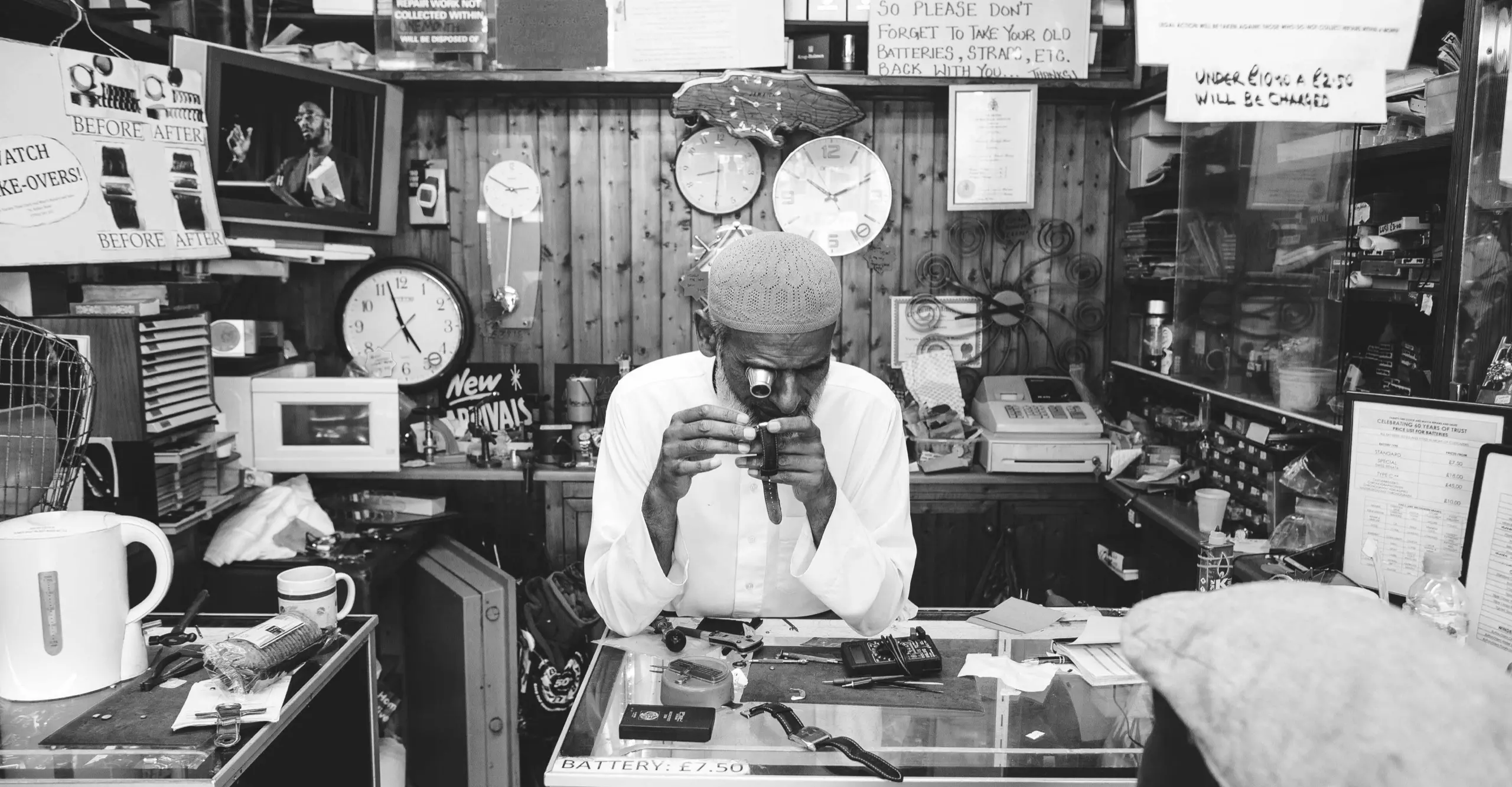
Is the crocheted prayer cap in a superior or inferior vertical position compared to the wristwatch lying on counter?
superior

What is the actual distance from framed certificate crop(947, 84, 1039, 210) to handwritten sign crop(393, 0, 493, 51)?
1847mm

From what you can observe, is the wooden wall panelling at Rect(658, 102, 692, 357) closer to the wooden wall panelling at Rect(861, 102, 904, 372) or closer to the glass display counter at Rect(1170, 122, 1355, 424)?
the wooden wall panelling at Rect(861, 102, 904, 372)

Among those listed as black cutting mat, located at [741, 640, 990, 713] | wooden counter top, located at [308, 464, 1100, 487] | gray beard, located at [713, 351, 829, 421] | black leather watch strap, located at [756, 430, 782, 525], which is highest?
gray beard, located at [713, 351, 829, 421]

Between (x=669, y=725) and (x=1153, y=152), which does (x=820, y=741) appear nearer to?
(x=669, y=725)

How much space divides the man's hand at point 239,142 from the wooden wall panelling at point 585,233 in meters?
1.24

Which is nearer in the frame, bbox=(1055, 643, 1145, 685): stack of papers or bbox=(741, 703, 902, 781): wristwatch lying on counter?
bbox=(741, 703, 902, 781): wristwatch lying on counter

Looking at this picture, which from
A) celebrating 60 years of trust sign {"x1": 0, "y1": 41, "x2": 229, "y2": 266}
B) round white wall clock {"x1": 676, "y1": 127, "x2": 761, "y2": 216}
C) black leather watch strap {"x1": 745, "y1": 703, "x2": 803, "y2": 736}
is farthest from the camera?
round white wall clock {"x1": 676, "y1": 127, "x2": 761, "y2": 216}

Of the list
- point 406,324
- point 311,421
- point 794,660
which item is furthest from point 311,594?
point 406,324

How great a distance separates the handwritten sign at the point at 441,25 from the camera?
3.72 m

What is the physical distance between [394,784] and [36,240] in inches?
74.9

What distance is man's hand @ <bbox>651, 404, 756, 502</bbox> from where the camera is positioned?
1648mm

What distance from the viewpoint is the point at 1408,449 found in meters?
1.83

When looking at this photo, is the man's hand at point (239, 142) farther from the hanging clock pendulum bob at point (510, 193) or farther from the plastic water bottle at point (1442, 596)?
the plastic water bottle at point (1442, 596)

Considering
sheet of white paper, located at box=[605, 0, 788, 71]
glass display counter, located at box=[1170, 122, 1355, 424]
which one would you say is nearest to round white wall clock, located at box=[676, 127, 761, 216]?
sheet of white paper, located at box=[605, 0, 788, 71]
